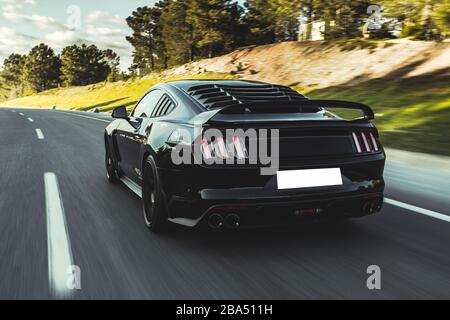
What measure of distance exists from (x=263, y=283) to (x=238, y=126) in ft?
3.78

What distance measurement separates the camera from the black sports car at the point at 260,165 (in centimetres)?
361

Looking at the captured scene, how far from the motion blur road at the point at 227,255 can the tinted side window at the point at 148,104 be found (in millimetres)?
998

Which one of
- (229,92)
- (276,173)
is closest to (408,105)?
(229,92)

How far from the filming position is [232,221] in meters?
3.62

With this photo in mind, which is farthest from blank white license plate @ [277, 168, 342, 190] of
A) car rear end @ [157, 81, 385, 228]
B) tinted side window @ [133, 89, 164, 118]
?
tinted side window @ [133, 89, 164, 118]

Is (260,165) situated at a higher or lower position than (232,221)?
higher

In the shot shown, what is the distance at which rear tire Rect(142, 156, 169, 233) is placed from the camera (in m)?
4.11

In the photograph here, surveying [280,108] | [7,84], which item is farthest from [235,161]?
[7,84]

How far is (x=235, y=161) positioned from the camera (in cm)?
361

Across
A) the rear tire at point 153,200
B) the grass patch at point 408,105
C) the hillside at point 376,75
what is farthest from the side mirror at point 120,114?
the hillside at point 376,75

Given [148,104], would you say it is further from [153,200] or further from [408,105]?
[408,105]

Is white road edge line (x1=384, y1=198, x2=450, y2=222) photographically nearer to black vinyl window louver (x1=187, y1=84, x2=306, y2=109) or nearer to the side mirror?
black vinyl window louver (x1=187, y1=84, x2=306, y2=109)

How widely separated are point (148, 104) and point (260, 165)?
227 centimetres

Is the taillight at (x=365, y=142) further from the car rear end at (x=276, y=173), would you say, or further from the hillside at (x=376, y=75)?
the hillside at (x=376, y=75)
